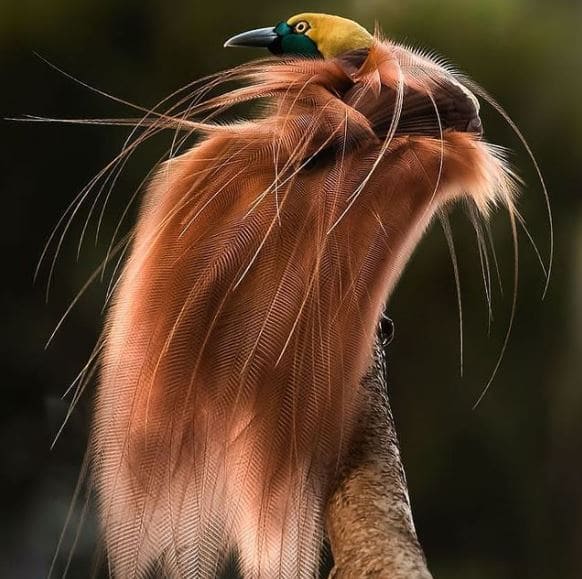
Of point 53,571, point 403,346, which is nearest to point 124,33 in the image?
point 403,346

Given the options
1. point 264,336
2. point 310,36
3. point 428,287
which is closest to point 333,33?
point 310,36

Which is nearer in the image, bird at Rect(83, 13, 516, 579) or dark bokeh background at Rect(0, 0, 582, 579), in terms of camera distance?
bird at Rect(83, 13, 516, 579)

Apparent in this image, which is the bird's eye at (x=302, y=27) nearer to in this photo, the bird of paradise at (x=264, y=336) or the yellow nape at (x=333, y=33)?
the yellow nape at (x=333, y=33)

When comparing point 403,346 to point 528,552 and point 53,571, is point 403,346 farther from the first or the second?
point 53,571

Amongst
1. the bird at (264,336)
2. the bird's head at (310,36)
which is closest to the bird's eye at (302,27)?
the bird's head at (310,36)

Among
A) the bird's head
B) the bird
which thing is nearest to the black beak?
the bird's head

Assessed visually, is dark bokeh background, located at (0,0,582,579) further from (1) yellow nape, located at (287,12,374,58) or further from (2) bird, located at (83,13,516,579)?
(2) bird, located at (83,13,516,579)
